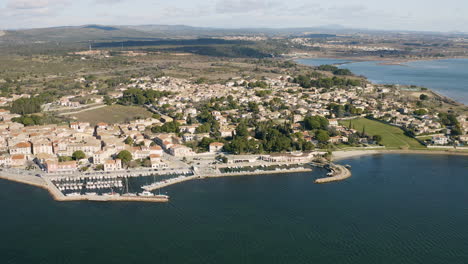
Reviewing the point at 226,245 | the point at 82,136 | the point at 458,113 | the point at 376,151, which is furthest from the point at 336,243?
the point at 458,113

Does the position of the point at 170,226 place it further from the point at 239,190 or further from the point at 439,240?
the point at 439,240

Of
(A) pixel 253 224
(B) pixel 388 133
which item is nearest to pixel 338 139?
(B) pixel 388 133

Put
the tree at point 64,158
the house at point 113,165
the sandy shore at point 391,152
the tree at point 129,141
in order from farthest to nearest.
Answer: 1. the tree at point 129,141
2. the sandy shore at point 391,152
3. the tree at point 64,158
4. the house at point 113,165

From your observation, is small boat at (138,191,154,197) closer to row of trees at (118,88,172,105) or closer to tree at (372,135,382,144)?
tree at (372,135,382,144)

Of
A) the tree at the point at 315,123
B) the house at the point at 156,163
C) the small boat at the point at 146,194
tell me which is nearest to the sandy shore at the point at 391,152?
the tree at the point at 315,123

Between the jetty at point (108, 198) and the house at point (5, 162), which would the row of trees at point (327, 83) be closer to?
the jetty at point (108, 198)

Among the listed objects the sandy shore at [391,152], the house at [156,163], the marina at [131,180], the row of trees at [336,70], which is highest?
the row of trees at [336,70]

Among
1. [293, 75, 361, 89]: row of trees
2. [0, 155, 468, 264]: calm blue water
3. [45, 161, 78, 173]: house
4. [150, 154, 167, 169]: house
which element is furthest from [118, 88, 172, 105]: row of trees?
[0, 155, 468, 264]: calm blue water
